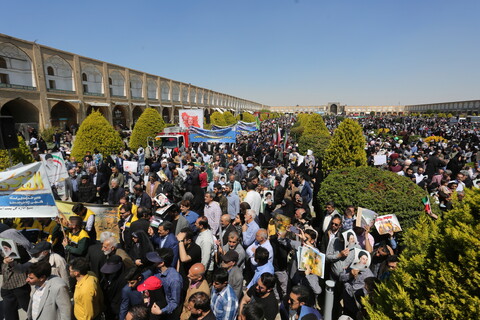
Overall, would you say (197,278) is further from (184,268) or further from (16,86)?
(16,86)

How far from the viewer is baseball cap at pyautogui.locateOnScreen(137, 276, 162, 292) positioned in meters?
2.84

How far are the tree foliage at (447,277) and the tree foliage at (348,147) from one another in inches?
214

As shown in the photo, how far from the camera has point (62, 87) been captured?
25812 millimetres

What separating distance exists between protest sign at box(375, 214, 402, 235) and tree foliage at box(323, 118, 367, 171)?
3025mm

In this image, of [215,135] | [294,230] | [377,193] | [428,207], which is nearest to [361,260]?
[294,230]

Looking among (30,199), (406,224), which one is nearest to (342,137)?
(406,224)

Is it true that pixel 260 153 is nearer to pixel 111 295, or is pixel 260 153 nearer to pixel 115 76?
pixel 111 295

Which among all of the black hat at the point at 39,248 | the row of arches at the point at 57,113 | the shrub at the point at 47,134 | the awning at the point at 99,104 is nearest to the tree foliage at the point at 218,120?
the row of arches at the point at 57,113

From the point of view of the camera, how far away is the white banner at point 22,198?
163 inches

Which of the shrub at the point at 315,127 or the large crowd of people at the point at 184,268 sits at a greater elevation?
the shrub at the point at 315,127

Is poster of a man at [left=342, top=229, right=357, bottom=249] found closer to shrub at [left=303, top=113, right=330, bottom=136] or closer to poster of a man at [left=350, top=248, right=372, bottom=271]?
poster of a man at [left=350, top=248, right=372, bottom=271]

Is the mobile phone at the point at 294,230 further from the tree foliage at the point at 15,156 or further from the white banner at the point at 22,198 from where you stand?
the tree foliage at the point at 15,156

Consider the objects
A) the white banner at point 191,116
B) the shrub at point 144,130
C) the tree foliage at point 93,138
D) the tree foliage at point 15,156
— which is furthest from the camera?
the white banner at point 191,116

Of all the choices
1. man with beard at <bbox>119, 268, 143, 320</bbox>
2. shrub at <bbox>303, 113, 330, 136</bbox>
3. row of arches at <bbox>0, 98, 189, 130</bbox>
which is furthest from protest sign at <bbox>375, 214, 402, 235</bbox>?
row of arches at <bbox>0, 98, 189, 130</bbox>
